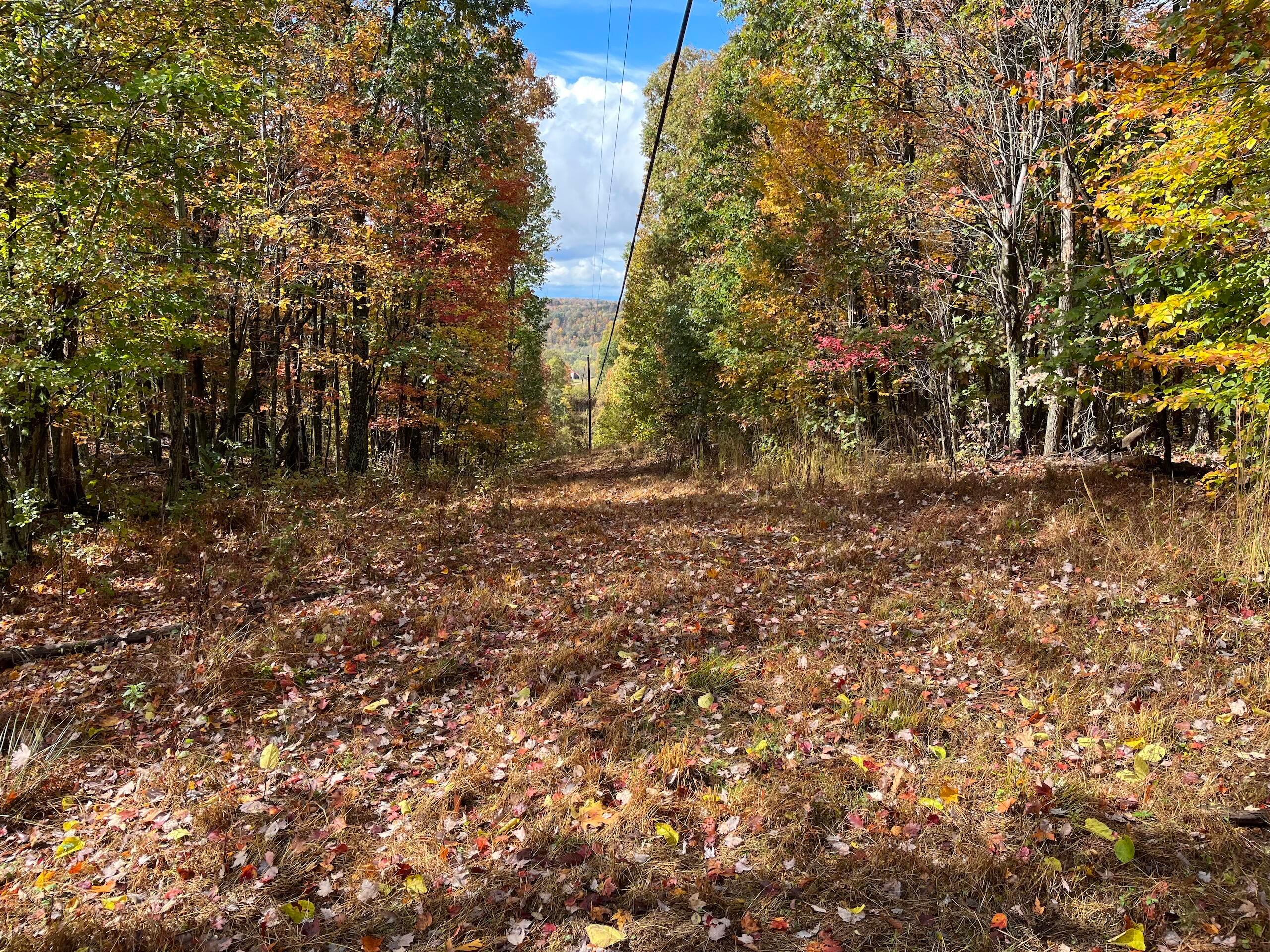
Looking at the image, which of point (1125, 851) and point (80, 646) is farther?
point (80, 646)

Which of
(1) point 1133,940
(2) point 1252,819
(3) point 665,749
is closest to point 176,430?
(3) point 665,749

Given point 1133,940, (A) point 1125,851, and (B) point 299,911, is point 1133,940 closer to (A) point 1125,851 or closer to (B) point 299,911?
(A) point 1125,851

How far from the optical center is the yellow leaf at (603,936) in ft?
8.23

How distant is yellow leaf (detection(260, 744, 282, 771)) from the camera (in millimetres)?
3805

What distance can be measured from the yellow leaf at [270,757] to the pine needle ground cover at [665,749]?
0.02 metres

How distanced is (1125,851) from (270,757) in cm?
466

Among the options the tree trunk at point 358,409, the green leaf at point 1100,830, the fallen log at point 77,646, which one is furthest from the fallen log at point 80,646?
the tree trunk at point 358,409

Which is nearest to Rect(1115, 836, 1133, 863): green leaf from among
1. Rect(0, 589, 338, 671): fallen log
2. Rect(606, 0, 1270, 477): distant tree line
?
Rect(606, 0, 1270, 477): distant tree line

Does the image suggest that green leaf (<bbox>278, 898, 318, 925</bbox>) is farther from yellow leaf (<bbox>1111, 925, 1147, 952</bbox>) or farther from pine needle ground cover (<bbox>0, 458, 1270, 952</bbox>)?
yellow leaf (<bbox>1111, 925, 1147, 952</bbox>)

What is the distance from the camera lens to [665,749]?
12.1 ft

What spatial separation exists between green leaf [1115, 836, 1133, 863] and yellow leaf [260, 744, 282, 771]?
4563 mm

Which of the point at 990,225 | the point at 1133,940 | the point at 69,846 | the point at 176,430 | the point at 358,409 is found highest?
the point at 990,225

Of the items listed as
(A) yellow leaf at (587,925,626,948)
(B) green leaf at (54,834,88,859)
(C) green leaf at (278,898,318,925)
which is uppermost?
(A) yellow leaf at (587,925,626,948)

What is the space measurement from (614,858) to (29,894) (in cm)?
274
